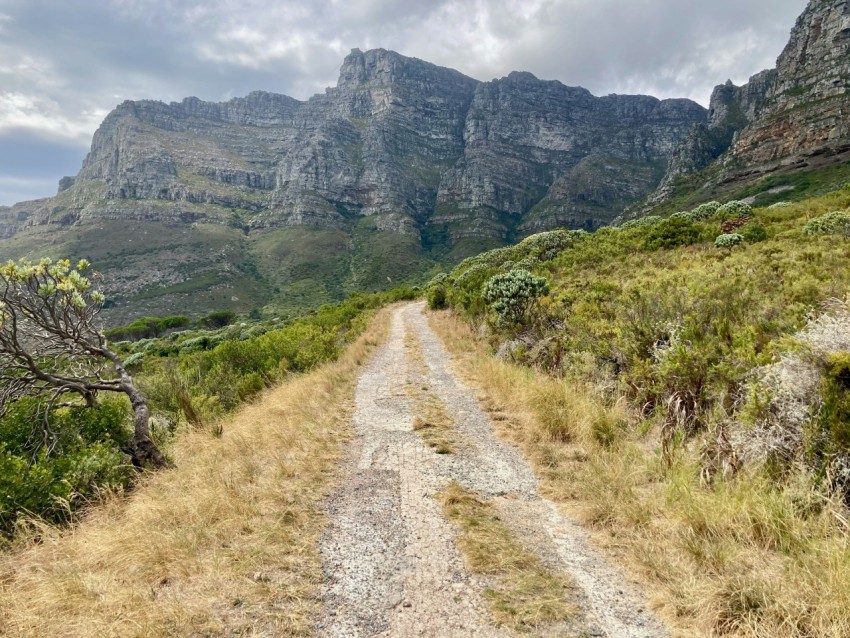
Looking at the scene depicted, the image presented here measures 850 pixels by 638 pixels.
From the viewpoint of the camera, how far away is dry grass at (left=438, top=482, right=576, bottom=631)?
3.20 meters

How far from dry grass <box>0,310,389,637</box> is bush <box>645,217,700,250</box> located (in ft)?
64.8

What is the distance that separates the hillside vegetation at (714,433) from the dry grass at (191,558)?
3152 mm

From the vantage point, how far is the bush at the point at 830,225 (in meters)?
15.0

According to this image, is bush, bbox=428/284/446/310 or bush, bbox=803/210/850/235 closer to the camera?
bush, bbox=803/210/850/235

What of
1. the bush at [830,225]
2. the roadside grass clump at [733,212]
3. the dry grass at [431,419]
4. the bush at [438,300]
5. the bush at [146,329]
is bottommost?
the bush at [146,329]

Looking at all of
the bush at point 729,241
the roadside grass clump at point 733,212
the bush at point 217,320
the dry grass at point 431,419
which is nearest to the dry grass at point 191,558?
the dry grass at point 431,419

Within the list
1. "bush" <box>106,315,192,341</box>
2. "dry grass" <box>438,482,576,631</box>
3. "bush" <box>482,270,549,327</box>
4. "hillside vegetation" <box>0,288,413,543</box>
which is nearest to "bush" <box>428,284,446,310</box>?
"bush" <box>482,270,549,327</box>

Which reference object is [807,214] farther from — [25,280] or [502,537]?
[25,280]

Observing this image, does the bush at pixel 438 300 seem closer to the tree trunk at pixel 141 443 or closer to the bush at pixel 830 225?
the bush at pixel 830 225

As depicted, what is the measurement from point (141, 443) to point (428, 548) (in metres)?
5.27

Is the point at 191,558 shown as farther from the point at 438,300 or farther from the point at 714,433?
the point at 438,300

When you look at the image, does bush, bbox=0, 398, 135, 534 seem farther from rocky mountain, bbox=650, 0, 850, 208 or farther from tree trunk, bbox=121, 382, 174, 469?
rocky mountain, bbox=650, 0, 850, 208

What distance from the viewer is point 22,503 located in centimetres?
502

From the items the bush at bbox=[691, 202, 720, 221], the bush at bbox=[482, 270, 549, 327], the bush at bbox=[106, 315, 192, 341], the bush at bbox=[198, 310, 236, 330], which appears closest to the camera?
the bush at bbox=[482, 270, 549, 327]
